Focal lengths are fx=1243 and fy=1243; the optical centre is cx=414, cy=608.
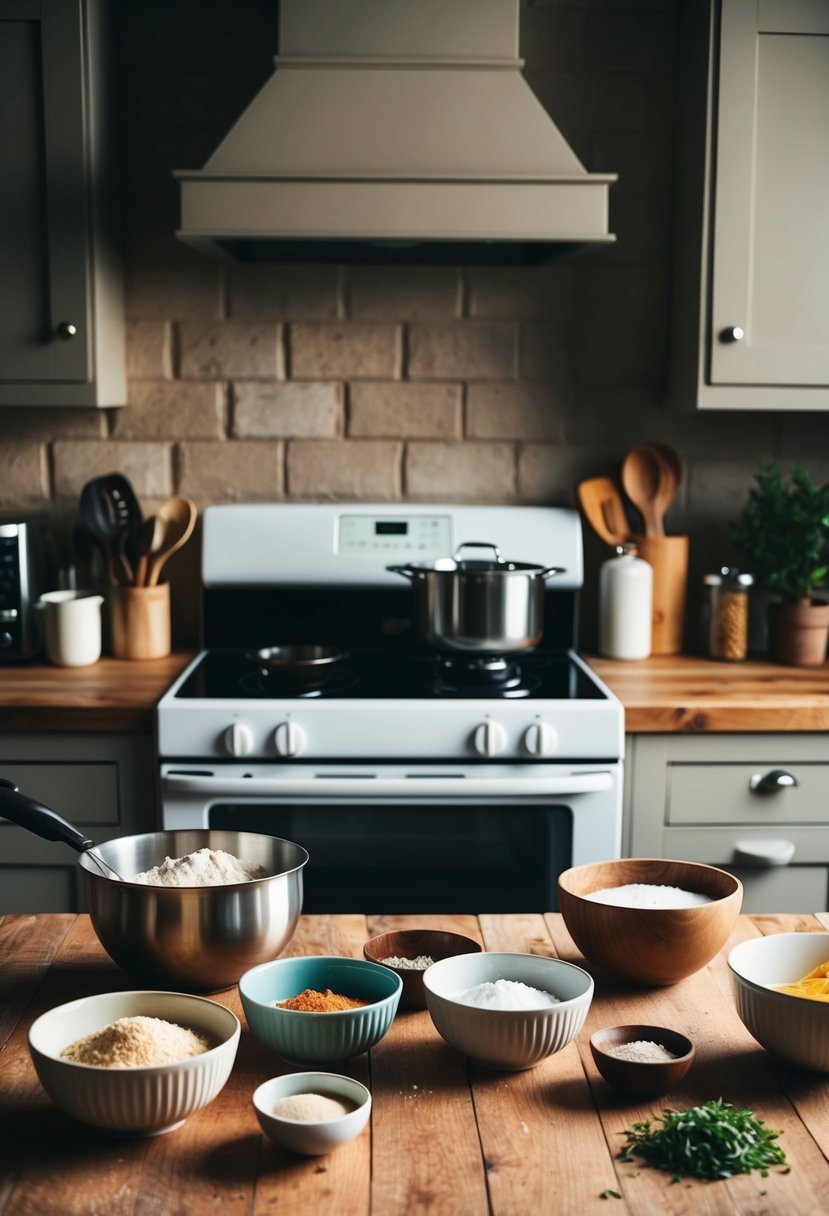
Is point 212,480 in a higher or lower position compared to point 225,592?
higher

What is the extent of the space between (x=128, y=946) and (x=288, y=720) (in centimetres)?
107

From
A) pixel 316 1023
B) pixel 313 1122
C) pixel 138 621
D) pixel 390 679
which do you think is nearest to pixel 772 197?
pixel 390 679

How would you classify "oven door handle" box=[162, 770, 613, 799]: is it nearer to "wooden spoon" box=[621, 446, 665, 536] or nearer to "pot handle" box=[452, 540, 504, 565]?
"pot handle" box=[452, 540, 504, 565]

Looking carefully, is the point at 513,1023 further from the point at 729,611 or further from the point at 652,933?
the point at 729,611

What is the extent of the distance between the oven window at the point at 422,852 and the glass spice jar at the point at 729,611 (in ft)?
2.29

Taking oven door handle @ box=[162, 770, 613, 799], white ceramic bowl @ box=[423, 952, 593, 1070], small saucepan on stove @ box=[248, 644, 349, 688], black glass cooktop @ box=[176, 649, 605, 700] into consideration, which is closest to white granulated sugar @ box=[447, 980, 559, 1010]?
white ceramic bowl @ box=[423, 952, 593, 1070]

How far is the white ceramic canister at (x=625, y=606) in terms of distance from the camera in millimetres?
2773

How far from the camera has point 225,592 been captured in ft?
9.41

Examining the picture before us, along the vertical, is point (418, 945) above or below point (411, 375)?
below

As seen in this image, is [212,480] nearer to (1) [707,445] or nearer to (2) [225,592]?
(2) [225,592]

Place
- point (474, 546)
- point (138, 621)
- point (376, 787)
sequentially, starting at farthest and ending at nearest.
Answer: point (138, 621)
point (474, 546)
point (376, 787)

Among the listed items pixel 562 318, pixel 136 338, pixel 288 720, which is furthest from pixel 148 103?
pixel 288 720

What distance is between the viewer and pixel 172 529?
289 cm

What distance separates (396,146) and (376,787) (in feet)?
3.97
